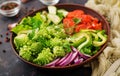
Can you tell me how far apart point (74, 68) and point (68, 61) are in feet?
0.14

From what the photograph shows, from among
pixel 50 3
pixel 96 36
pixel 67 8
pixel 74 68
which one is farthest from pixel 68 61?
pixel 50 3

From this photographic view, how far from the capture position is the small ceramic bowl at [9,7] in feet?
5.71

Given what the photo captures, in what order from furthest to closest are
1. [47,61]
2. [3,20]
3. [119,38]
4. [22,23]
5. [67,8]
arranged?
[3,20]
[67,8]
[22,23]
[119,38]
[47,61]

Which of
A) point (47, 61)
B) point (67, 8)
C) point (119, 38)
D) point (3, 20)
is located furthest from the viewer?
point (3, 20)

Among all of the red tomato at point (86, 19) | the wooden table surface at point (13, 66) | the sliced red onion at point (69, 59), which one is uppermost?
the red tomato at point (86, 19)

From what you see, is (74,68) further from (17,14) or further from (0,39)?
(17,14)

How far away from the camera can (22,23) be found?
151cm

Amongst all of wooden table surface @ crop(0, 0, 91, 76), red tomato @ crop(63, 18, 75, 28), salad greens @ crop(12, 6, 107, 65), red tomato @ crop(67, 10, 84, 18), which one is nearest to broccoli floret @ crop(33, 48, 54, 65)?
salad greens @ crop(12, 6, 107, 65)

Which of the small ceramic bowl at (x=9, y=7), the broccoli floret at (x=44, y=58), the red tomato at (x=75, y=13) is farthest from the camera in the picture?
the small ceramic bowl at (x=9, y=7)

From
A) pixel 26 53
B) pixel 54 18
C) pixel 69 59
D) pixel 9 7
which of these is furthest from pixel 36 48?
pixel 9 7

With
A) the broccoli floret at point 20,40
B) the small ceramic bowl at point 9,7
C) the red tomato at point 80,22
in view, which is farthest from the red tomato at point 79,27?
the small ceramic bowl at point 9,7

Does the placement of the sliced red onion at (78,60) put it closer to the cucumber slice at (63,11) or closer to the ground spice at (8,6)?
the cucumber slice at (63,11)

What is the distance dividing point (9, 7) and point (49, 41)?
53 cm

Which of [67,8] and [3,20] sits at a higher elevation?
[67,8]
